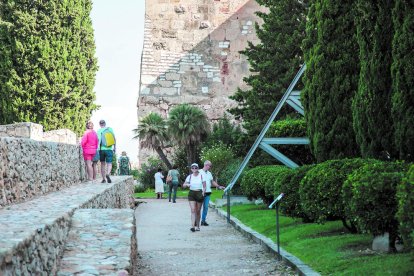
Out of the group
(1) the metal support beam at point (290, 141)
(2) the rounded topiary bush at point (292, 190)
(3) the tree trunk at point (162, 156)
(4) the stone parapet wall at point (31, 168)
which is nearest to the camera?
(4) the stone parapet wall at point (31, 168)

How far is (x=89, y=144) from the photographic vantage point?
1984cm

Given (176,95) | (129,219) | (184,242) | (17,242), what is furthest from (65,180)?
(176,95)

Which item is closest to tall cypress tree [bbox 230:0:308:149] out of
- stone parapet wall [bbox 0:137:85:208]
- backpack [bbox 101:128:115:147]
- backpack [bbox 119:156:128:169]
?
backpack [bbox 119:156:128:169]

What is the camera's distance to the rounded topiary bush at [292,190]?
15008 mm

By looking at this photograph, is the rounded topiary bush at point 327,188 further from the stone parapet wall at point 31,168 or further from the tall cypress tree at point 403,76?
the stone parapet wall at point 31,168

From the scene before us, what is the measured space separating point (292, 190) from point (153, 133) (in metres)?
32.2

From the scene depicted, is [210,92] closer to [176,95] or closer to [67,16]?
[176,95]

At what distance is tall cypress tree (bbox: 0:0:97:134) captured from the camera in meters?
33.9

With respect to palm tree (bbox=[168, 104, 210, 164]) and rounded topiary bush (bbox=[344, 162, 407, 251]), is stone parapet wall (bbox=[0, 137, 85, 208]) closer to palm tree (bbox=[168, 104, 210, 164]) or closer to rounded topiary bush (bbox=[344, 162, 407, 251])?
rounded topiary bush (bbox=[344, 162, 407, 251])

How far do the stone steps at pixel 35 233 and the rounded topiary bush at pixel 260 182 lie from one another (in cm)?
905

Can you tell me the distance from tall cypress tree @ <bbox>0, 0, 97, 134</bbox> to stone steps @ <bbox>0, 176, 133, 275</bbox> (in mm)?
21953

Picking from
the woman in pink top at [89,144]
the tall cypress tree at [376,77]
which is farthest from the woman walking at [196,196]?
the tall cypress tree at [376,77]

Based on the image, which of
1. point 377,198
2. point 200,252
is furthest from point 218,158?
point 377,198

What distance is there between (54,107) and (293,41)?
11.3 meters
